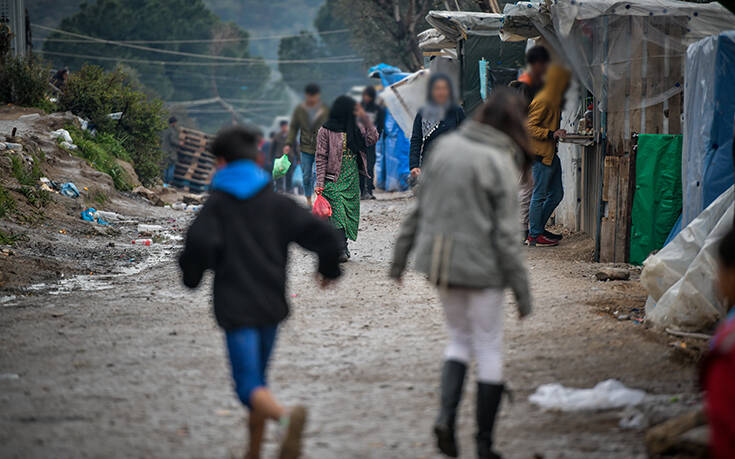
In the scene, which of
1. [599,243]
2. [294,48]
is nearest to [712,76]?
[599,243]

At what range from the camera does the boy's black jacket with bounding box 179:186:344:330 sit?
11.6ft

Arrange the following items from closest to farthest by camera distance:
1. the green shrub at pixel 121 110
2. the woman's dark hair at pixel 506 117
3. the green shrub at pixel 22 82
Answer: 1. the woman's dark hair at pixel 506 117
2. the green shrub at pixel 22 82
3. the green shrub at pixel 121 110

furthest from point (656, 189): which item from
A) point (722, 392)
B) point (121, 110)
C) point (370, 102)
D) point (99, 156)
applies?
point (121, 110)

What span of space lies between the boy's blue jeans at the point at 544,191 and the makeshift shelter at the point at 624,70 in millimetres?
1147

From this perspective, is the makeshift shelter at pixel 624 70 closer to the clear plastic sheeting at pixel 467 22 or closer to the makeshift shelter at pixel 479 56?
the clear plastic sheeting at pixel 467 22

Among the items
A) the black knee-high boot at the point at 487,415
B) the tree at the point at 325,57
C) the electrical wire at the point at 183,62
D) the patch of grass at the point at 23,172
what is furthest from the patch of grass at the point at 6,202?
the tree at the point at 325,57

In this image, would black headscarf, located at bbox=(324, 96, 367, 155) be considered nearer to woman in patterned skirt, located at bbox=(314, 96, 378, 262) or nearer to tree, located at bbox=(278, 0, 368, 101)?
A: woman in patterned skirt, located at bbox=(314, 96, 378, 262)

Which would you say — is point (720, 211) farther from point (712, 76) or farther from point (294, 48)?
point (294, 48)

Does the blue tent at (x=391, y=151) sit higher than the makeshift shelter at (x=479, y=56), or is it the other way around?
the makeshift shelter at (x=479, y=56)

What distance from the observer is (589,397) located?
4500mm

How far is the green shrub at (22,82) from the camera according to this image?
18.8 meters

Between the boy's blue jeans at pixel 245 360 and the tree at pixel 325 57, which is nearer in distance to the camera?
the boy's blue jeans at pixel 245 360

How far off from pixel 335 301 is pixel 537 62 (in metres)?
2.86

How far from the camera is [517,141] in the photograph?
3.87m
